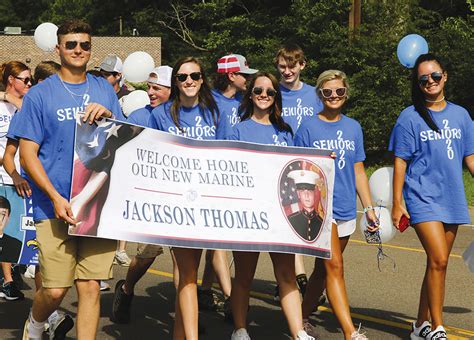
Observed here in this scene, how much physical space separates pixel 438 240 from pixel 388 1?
1932cm

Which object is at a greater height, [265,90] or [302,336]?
[265,90]

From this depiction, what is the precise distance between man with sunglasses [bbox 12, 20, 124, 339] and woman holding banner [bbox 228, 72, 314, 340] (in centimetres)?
101

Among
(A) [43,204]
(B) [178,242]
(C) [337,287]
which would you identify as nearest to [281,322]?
(C) [337,287]

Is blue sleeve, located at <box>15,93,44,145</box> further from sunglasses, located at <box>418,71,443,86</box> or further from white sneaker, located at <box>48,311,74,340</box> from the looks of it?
sunglasses, located at <box>418,71,443,86</box>

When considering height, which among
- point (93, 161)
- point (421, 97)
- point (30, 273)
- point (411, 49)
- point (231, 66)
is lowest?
point (30, 273)

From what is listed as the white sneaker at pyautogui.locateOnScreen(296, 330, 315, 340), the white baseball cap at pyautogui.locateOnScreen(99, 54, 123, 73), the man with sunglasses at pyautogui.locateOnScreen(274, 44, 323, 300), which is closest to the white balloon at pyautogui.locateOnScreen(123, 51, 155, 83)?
the white baseball cap at pyautogui.locateOnScreen(99, 54, 123, 73)

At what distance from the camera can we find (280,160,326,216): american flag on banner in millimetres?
6184

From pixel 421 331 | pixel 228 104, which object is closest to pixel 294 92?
pixel 228 104

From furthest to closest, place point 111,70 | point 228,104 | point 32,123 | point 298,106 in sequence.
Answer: point 111,70 < point 228,104 < point 298,106 < point 32,123

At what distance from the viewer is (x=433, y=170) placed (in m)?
6.63

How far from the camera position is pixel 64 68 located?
5848 mm

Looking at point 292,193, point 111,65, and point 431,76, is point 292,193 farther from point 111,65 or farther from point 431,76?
Answer: point 111,65

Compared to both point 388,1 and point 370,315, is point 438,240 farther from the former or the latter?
point 388,1

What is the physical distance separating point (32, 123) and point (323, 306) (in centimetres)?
355
